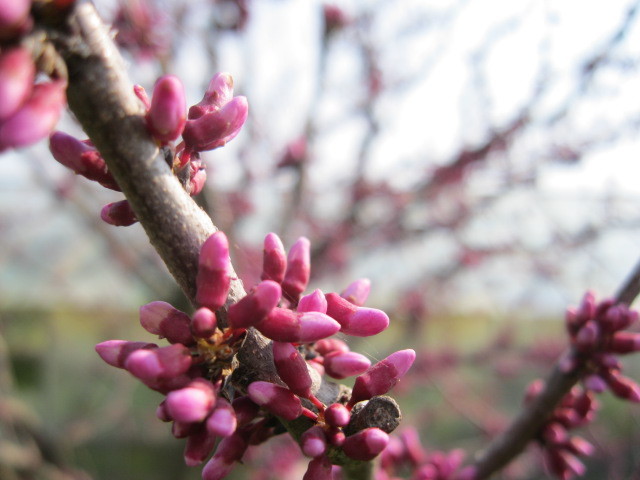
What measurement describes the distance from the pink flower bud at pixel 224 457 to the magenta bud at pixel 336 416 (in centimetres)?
18

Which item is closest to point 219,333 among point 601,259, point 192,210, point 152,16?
point 192,210

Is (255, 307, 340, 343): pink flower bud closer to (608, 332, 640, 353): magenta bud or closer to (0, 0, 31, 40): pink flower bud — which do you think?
(0, 0, 31, 40): pink flower bud

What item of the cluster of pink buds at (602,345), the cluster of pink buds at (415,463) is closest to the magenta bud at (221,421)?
the cluster of pink buds at (415,463)

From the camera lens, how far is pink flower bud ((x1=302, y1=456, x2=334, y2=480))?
0.90m

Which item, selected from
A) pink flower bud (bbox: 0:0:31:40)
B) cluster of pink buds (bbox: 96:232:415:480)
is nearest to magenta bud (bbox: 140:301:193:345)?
cluster of pink buds (bbox: 96:232:415:480)

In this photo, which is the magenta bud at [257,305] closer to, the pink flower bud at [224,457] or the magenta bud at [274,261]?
the magenta bud at [274,261]

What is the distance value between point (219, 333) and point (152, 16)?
3685 mm

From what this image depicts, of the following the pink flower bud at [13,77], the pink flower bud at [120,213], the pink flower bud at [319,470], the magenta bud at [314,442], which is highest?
the pink flower bud at [13,77]

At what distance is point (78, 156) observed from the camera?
82 centimetres

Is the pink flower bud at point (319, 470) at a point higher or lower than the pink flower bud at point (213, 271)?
lower

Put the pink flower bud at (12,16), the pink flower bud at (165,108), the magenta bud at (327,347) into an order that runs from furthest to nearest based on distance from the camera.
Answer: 1. the magenta bud at (327,347)
2. the pink flower bud at (165,108)
3. the pink flower bud at (12,16)

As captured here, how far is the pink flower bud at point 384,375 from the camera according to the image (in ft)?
3.05

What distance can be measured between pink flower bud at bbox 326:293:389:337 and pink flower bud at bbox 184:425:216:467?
33 centimetres

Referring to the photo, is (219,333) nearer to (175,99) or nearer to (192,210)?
(192,210)
